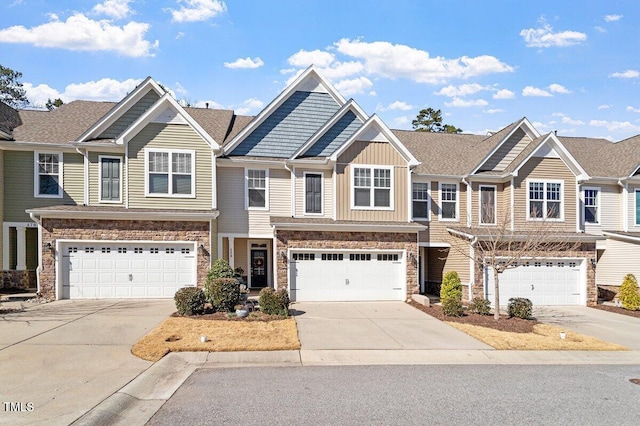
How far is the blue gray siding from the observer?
60.6 ft

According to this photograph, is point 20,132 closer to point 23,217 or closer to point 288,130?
point 23,217

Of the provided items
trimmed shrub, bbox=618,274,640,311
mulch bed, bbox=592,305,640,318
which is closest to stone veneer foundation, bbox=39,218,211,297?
mulch bed, bbox=592,305,640,318

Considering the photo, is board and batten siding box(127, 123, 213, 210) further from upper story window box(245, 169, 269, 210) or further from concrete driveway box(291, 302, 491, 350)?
concrete driveway box(291, 302, 491, 350)

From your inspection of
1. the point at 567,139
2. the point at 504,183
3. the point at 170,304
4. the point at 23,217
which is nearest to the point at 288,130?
the point at 170,304

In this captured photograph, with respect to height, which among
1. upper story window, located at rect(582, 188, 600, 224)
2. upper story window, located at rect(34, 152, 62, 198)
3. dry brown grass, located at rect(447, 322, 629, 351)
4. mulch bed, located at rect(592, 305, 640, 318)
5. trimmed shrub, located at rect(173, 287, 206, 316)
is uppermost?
upper story window, located at rect(34, 152, 62, 198)

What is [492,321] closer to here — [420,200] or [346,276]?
[346,276]

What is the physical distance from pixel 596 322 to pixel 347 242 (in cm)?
926

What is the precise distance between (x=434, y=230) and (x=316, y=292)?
6.41m

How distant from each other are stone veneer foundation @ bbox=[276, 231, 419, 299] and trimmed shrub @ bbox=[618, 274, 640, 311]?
8.83 meters

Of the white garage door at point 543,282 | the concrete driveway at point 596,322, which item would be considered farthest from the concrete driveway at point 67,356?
the white garage door at point 543,282

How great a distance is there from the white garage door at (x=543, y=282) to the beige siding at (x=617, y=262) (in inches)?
106

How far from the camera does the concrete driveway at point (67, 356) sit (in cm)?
637

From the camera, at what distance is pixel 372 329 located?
1218cm

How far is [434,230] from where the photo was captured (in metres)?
19.2
